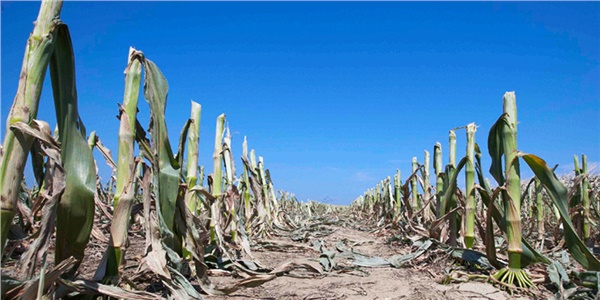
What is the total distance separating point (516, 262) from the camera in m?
3.70

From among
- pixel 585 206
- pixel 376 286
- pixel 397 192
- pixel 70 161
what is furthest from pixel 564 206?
pixel 397 192

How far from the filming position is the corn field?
1950 millimetres

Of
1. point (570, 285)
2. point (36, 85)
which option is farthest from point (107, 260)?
point (570, 285)

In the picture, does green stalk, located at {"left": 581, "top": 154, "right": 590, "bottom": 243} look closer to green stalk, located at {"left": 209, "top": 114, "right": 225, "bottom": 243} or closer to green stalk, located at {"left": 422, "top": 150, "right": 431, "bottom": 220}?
green stalk, located at {"left": 422, "top": 150, "right": 431, "bottom": 220}

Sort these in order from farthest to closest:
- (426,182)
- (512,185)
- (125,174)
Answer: (426,182) < (512,185) < (125,174)

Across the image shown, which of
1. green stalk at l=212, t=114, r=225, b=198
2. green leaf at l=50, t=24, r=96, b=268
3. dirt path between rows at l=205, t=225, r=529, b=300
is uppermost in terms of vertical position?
green stalk at l=212, t=114, r=225, b=198

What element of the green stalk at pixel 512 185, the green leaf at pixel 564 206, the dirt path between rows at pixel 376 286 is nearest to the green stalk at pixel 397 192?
the dirt path between rows at pixel 376 286

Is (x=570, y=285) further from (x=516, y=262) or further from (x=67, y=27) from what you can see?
(x=67, y=27)

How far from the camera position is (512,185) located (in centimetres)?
380

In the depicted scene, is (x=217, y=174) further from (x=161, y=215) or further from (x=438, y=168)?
(x=438, y=168)

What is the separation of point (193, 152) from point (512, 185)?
2.81 meters

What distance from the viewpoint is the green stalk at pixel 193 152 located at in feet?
Result: 13.2

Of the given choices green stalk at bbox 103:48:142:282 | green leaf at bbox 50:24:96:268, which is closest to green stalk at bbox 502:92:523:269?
green stalk at bbox 103:48:142:282

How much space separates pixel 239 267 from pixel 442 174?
3.33 m
